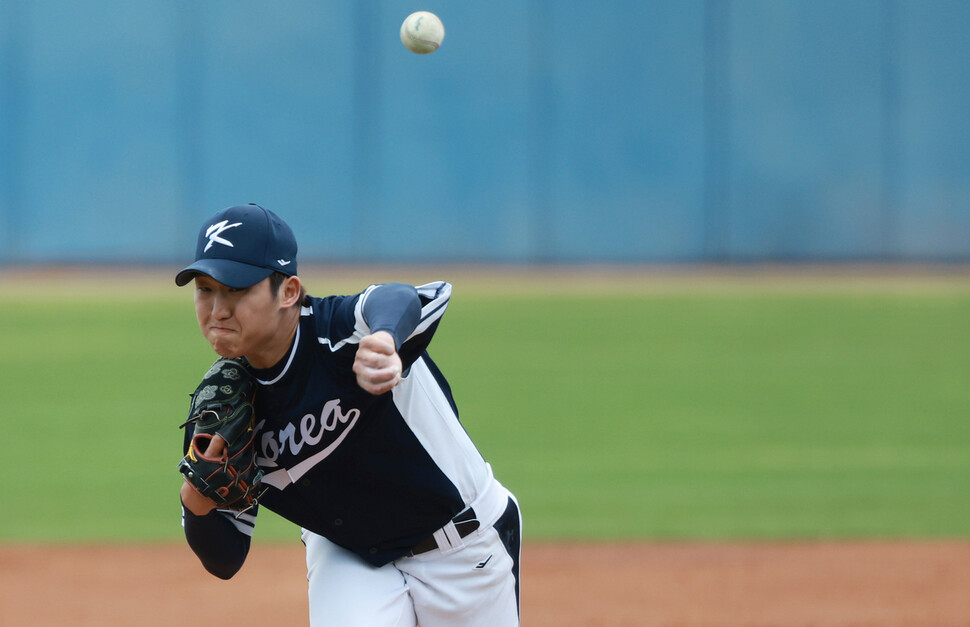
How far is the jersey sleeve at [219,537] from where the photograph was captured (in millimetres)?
2754

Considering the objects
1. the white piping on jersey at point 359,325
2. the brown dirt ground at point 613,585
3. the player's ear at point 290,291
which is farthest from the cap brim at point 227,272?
the brown dirt ground at point 613,585

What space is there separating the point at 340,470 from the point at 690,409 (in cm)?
803

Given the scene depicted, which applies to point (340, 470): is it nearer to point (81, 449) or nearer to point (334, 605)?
point (334, 605)

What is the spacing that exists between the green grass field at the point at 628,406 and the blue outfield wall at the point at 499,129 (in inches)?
105

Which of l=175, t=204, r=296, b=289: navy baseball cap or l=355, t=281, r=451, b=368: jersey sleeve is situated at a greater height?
l=175, t=204, r=296, b=289: navy baseball cap

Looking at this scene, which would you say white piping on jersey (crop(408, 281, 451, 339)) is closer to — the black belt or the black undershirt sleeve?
the black undershirt sleeve

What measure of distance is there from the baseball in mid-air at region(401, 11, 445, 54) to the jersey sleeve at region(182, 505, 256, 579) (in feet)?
5.40

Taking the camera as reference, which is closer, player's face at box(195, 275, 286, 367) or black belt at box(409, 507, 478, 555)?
player's face at box(195, 275, 286, 367)

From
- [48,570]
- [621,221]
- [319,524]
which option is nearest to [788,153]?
[621,221]

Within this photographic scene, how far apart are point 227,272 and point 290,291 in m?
0.22

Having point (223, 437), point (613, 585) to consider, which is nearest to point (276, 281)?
point (223, 437)

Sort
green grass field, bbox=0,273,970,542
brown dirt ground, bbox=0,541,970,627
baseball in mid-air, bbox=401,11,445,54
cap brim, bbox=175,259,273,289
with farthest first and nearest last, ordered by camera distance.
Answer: green grass field, bbox=0,273,970,542, brown dirt ground, bbox=0,541,970,627, baseball in mid-air, bbox=401,11,445,54, cap brim, bbox=175,259,273,289

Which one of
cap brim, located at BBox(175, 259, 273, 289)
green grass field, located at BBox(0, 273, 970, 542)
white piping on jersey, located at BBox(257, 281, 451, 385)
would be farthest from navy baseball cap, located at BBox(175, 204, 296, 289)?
green grass field, located at BBox(0, 273, 970, 542)

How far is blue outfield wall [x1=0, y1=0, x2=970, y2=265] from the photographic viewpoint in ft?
65.2
